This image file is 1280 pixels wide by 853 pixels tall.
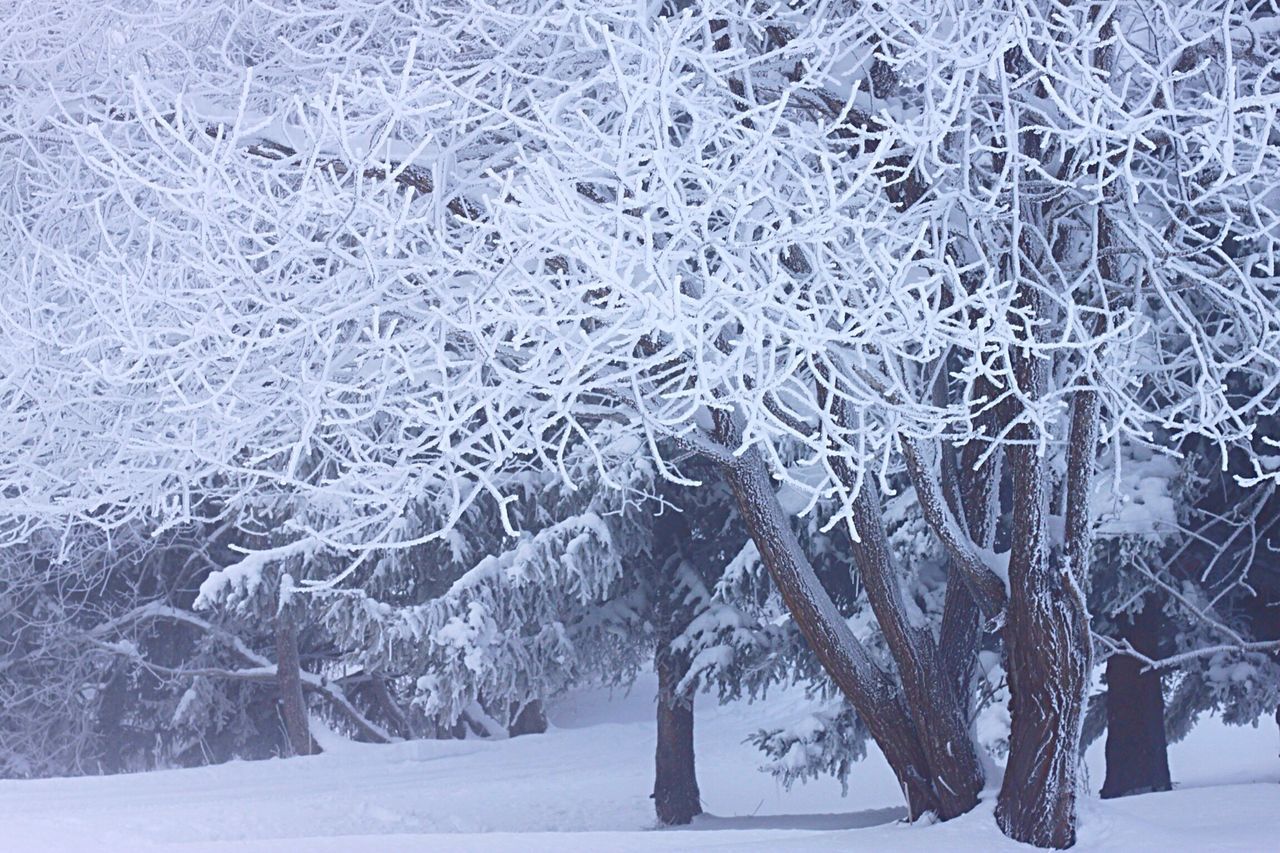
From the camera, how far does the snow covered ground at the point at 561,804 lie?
21.9 feet

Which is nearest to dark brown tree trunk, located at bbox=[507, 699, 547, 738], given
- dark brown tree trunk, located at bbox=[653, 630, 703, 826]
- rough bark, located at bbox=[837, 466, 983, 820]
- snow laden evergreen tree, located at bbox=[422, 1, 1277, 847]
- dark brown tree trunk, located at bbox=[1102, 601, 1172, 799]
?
dark brown tree trunk, located at bbox=[653, 630, 703, 826]

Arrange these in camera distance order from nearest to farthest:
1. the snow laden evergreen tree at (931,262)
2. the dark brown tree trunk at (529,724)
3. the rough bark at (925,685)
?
the snow laden evergreen tree at (931,262)
the rough bark at (925,685)
the dark brown tree trunk at (529,724)

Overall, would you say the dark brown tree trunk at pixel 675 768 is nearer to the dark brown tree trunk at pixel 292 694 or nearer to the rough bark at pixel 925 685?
the rough bark at pixel 925 685

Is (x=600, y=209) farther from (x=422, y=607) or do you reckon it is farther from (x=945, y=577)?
(x=422, y=607)

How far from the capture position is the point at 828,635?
7102 mm

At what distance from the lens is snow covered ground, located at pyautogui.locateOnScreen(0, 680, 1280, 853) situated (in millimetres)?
6676

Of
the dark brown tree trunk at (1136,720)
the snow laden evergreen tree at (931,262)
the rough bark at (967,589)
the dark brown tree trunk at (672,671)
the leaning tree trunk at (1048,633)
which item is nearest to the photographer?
the snow laden evergreen tree at (931,262)

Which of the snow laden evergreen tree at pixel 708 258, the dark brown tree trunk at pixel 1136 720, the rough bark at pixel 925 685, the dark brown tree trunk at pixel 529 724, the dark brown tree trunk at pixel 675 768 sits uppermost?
the snow laden evergreen tree at pixel 708 258

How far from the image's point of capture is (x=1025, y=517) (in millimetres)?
6594

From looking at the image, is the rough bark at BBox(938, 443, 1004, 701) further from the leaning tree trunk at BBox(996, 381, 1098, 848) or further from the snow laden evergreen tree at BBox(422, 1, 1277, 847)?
the leaning tree trunk at BBox(996, 381, 1098, 848)

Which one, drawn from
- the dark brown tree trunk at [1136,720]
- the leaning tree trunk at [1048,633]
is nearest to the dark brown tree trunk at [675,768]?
the dark brown tree trunk at [1136,720]

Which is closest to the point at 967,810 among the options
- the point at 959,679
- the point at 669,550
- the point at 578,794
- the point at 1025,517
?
the point at 959,679

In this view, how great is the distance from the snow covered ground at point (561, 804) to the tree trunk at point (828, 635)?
35cm

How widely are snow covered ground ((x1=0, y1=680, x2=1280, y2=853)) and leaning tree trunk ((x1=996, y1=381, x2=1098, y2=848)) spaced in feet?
0.73
